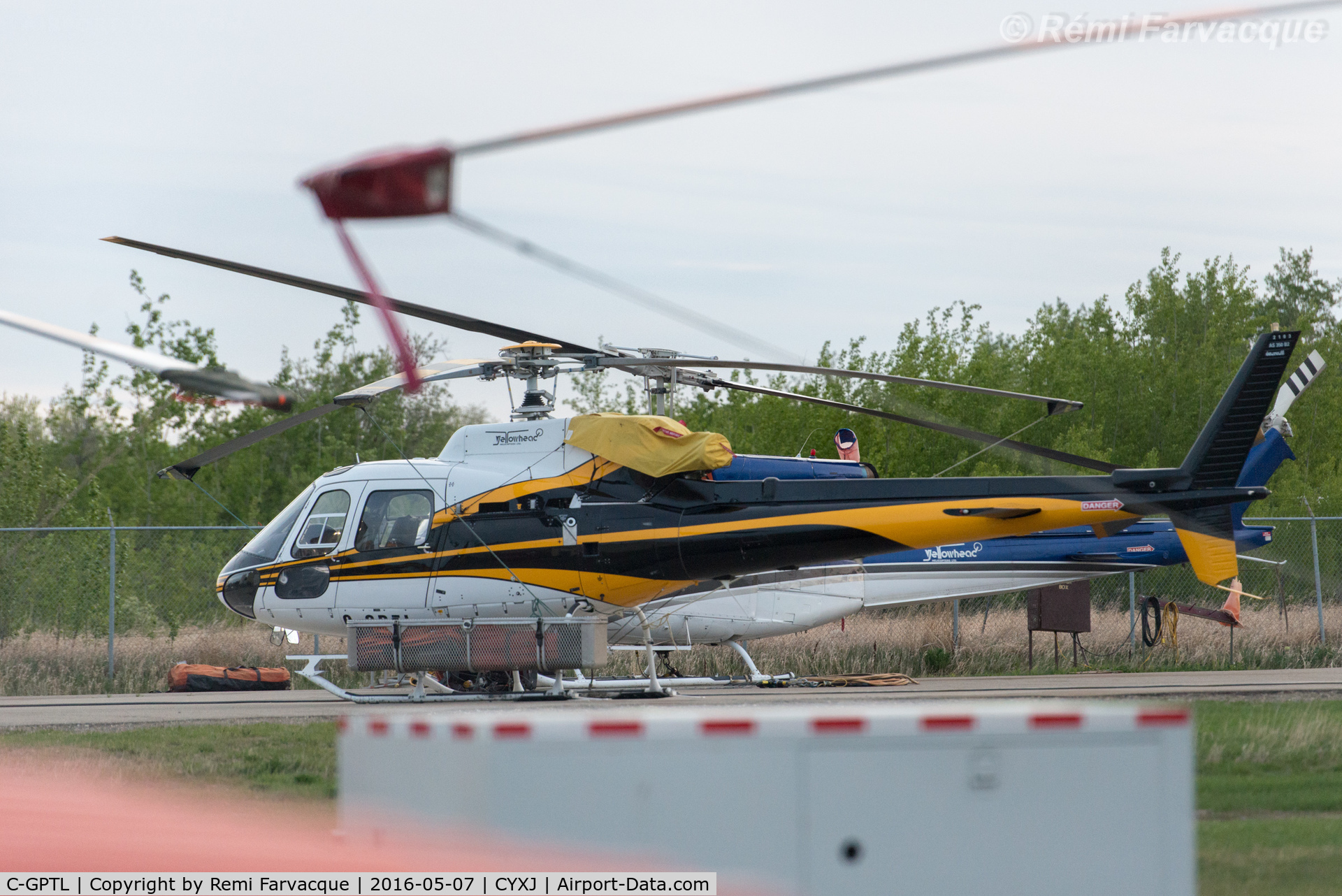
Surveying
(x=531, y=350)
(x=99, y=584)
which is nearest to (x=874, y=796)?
(x=531, y=350)

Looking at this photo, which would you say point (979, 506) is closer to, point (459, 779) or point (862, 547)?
point (862, 547)

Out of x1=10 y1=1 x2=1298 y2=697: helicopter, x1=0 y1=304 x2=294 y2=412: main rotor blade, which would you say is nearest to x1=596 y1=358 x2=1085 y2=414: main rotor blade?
x1=10 y1=1 x2=1298 y2=697: helicopter

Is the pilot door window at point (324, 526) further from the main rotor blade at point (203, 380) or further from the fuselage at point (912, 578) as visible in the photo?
the main rotor blade at point (203, 380)

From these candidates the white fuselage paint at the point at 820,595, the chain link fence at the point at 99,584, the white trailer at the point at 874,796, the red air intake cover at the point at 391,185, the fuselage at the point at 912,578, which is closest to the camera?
the white trailer at the point at 874,796

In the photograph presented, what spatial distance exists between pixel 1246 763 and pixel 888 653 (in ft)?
35.3

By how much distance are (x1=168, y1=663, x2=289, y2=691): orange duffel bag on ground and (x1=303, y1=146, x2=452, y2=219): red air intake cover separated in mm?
14527

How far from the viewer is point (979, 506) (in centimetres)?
1282

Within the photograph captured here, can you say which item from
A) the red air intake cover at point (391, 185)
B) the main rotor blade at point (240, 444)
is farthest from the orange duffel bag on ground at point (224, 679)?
the red air intake cover at point (391, 185)

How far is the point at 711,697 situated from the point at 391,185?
451 inches

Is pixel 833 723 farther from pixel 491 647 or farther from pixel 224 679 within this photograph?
pixel 224 679

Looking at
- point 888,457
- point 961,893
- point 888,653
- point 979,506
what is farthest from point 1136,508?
point 888,457

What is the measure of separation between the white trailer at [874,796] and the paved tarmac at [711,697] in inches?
316

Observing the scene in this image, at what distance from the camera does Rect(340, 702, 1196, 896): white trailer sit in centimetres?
362

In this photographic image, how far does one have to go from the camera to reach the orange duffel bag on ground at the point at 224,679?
17219 millimetres
